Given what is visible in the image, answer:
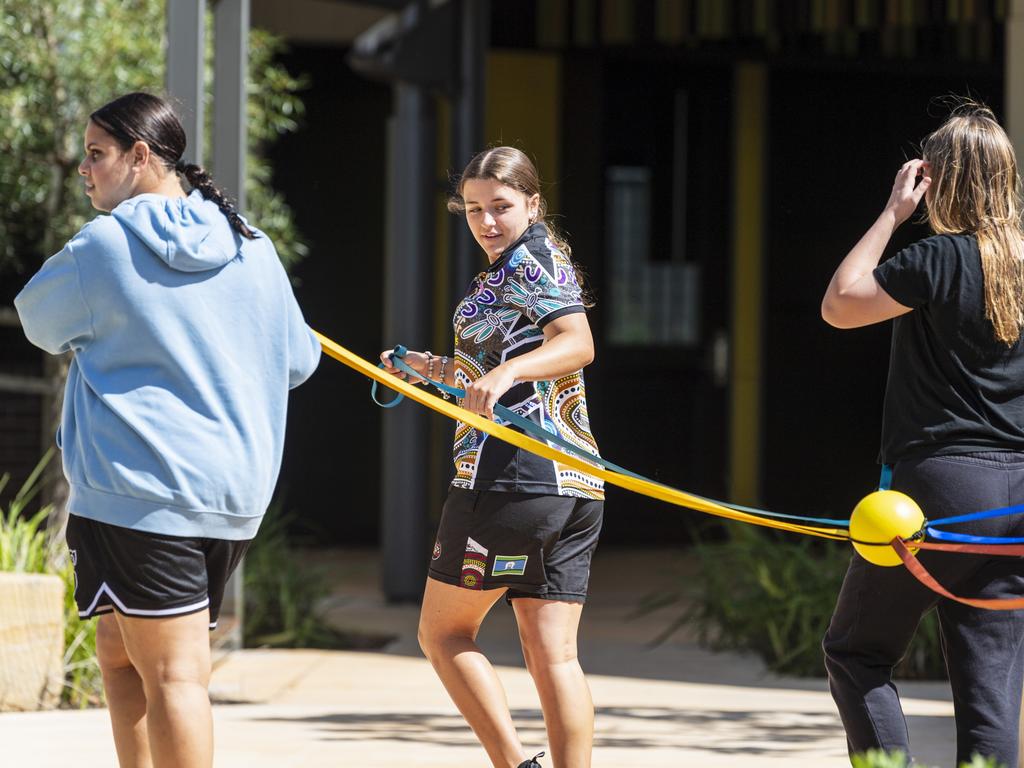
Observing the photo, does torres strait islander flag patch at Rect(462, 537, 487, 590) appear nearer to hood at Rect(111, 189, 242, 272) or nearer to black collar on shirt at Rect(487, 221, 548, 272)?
black collar on shirt at Rect(487, 221, 548, 272)

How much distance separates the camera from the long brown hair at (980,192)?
3.26m

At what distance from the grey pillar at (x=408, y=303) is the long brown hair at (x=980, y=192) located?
17.1ft

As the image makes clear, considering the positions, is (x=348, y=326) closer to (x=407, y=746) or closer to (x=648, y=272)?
(x=648, y=272)

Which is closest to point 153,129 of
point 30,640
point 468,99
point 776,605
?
point 30,640

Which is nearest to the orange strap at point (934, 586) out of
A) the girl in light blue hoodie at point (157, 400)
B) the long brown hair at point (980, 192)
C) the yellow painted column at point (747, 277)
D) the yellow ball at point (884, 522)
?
the yellow ball at point (884, 522)

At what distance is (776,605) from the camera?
22.5ft

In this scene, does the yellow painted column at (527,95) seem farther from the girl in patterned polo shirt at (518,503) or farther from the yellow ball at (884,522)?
A: the yellow ball at (884,522)

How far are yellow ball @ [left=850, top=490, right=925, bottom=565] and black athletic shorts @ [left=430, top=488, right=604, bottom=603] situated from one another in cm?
67

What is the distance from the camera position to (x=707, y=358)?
36.3 feet

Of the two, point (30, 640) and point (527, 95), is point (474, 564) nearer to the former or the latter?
point (30, 640)

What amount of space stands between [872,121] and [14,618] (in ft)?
23.9

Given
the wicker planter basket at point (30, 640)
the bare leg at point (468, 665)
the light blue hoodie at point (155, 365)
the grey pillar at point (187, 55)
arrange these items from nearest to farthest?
the light blue hoodie at point (155, 365)
the bare leg at point (468, 665)
the wicker planter basket at point (30, 640)
the grey pillar at point (187, 55)

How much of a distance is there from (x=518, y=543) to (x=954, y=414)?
98 centimetres

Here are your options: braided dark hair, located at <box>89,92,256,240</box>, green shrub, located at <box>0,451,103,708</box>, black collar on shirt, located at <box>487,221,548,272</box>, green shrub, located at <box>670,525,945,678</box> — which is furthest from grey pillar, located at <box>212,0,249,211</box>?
braided dark hair, located at <box>89,92,256,240</box>
